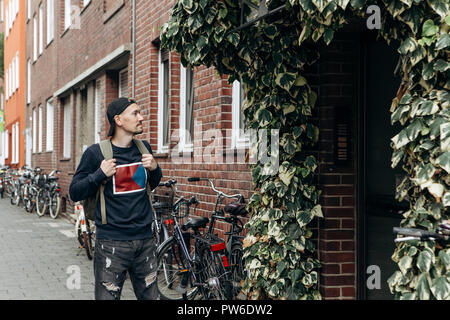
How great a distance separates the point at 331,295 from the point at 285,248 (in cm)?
66

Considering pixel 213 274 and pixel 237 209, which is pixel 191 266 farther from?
pixel 237 209

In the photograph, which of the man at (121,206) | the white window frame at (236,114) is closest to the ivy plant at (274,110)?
the man at (121,206)

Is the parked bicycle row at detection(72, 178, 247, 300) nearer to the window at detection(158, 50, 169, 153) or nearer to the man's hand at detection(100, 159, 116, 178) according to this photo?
the man's hand at detection(100, 159, 116, 178)

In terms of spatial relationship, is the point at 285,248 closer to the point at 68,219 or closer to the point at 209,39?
the point at 209,39

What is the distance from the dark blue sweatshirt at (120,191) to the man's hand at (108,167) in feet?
0.08

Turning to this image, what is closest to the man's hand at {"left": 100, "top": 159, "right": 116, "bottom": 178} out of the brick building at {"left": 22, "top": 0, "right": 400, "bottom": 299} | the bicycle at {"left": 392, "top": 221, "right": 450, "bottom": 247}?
the brick building at {"left": 22, "top": 0, "right": 400, "bottom": 299}

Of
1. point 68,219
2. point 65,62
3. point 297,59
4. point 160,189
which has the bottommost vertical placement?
point 68,219

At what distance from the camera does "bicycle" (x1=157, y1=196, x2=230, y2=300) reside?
6.42m

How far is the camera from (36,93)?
25.6m

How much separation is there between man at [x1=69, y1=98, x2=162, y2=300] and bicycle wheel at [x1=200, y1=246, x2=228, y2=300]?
157 centimetres

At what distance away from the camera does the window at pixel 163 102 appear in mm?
10695

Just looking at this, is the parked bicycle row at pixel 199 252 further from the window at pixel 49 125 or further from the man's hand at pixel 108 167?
the window at pixel 49 125

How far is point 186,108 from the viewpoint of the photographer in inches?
384

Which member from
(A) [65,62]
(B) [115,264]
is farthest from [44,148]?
(B) [115,264]
